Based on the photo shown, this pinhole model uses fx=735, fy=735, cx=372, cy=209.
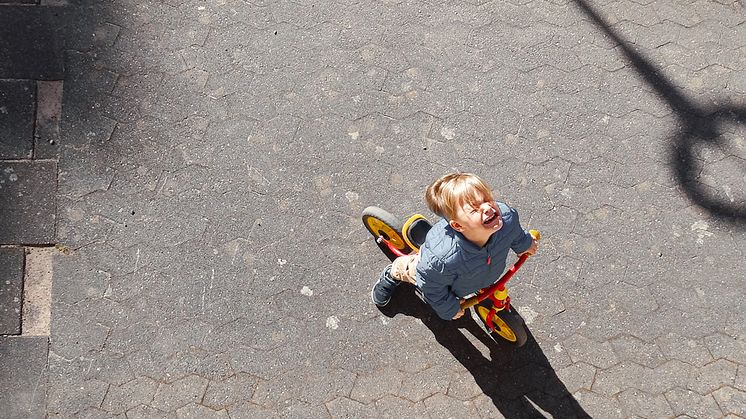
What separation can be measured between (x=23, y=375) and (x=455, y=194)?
277cm

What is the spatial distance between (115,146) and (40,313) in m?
1.18

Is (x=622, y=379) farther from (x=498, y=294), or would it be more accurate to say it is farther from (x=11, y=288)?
(x=11, y=288)

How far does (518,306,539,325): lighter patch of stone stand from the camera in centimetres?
451

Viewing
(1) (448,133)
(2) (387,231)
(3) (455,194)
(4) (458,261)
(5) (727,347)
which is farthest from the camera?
(1) (448,133)

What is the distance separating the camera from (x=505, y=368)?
14.5ft

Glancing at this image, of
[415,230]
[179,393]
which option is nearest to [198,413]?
[179,393]

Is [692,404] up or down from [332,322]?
up

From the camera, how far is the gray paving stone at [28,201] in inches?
182

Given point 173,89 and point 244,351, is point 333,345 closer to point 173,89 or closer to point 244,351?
point 244,351

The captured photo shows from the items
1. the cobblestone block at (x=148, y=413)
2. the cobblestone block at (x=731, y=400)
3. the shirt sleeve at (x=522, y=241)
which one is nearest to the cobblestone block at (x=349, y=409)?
the cobblestone block at (x=148, y=413)

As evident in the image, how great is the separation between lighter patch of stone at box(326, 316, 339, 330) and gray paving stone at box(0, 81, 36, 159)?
7.39 feet

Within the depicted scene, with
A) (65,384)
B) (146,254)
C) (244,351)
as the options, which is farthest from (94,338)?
(244,351)

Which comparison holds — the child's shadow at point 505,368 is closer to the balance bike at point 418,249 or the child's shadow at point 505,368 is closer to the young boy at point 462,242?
the balance bike at point 418,249

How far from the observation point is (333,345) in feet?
14.5
